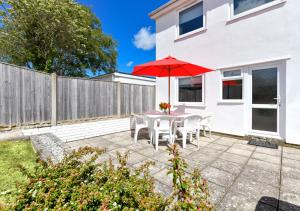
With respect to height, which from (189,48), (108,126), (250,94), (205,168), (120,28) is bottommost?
(205,168)

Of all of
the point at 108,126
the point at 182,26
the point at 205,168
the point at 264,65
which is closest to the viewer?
the point at 205,168

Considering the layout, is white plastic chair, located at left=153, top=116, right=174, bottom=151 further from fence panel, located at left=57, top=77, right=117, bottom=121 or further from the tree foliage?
the tree foliage

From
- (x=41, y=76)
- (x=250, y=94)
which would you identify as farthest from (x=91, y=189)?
(x=250, y=94)

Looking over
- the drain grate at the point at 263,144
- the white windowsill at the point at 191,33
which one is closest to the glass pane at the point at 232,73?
the white windowsill at the point at 191,33

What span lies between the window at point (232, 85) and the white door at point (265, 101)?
1.18 feet

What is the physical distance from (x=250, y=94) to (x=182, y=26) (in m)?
4.35

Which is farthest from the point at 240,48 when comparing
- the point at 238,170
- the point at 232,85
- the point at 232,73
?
the point at 238,170

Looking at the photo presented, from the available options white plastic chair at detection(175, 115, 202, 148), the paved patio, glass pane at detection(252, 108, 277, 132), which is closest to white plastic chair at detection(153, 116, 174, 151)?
white plastic chair at detection(175, 115, 202, 148)

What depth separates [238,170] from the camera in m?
3.00

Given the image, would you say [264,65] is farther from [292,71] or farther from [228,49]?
[228,49]

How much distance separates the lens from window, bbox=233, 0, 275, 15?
4.77 meters

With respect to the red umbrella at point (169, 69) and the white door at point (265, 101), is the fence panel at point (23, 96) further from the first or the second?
the white door at point (265, 101)

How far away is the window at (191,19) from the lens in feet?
21.0

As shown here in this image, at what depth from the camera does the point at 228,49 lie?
5445 millimetres
